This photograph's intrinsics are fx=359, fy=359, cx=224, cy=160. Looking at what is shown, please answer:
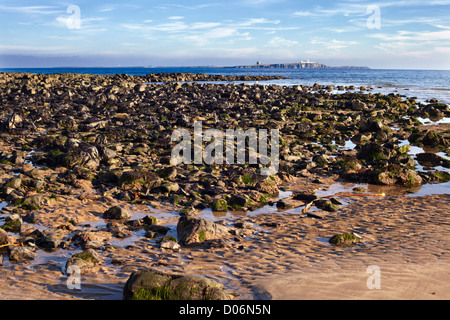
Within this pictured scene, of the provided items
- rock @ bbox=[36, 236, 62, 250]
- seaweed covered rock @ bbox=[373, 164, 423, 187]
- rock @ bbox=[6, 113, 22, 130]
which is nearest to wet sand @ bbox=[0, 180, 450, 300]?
rock @ bbox=[36, 236, 62, 250]

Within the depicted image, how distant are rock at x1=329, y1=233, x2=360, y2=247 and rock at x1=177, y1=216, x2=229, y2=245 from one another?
2.29 metres

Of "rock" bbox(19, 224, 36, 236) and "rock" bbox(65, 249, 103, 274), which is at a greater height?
"rock" bbox(19, 224, 36, 236)

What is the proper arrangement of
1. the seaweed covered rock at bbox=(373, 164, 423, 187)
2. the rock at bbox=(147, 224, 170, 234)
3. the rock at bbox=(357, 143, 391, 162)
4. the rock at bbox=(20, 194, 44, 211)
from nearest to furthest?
the rock at bbox=(147, 224, 170, 234) < the rock at bbox=(20, 194, 44, 211) < the seaweed covered rock at bbox=(373, 164, 423, 187) < the rock at bbox=(357, 143, 391, 162)

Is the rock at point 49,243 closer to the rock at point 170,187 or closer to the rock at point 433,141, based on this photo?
the rock at point 170,187

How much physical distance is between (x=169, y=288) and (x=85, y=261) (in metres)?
2.00

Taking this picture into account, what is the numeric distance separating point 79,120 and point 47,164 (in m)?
9.68

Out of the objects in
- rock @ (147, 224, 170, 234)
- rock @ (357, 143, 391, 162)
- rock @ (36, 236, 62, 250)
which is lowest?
rock @ (147, 224, 170, 234)

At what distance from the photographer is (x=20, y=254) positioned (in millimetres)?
6422

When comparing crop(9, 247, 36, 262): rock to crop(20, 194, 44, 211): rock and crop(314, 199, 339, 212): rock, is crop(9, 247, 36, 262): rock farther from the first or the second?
crop(314, 199, 339, 212): rock

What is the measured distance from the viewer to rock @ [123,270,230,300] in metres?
5.00

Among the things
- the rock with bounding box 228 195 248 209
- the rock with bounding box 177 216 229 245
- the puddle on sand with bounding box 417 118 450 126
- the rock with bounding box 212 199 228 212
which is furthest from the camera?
the puddle on sand with bounding box 417 118 450 126

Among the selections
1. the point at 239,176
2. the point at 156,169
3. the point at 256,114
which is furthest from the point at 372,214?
the point at 256,114

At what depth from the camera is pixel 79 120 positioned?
2181 cm
